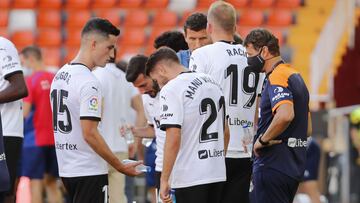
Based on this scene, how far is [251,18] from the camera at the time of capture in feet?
70.8

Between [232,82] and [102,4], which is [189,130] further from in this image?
[102,4]

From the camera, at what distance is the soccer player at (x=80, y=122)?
805cm

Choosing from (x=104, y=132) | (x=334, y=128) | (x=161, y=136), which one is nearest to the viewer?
(x=161, y=136)

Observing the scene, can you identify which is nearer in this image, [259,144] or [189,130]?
[189,130]

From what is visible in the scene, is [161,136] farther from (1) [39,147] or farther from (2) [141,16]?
(2) [141,16]

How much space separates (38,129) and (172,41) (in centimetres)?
394

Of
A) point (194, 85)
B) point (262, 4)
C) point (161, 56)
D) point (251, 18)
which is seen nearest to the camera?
point (194, 85)

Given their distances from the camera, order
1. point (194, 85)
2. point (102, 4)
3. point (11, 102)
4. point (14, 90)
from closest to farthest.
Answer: point (194, 85) → point (14, 90) → point (11, 102) → point (102, 4)

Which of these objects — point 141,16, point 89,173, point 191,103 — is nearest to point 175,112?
point 191,103

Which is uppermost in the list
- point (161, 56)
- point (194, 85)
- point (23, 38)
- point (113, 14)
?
point (113, 14)

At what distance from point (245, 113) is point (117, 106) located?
225cm

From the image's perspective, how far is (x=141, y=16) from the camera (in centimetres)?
2133

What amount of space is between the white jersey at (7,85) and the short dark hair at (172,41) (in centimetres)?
136

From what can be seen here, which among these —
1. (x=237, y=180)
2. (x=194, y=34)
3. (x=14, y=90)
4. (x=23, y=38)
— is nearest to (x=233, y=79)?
(x=194, y=34)
